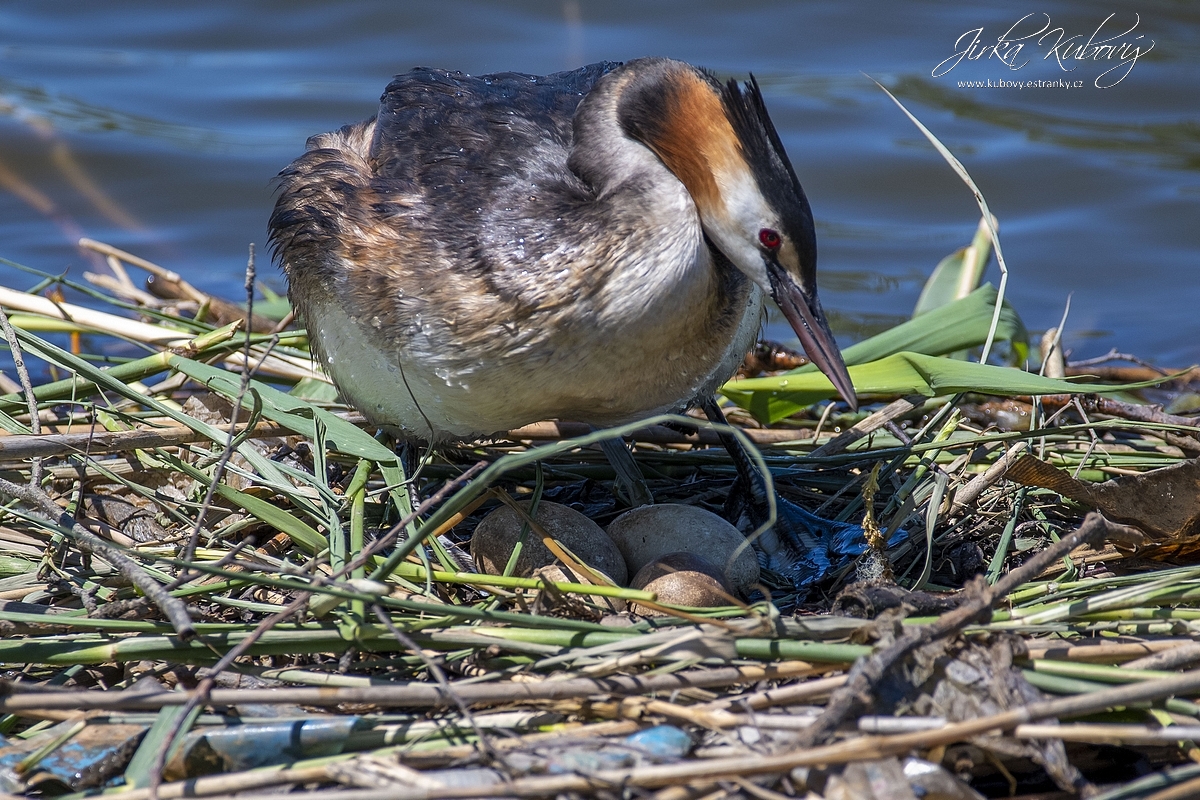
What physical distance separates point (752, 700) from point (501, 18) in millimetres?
8033

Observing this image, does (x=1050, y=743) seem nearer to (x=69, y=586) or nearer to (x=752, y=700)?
(x=752, y=700)

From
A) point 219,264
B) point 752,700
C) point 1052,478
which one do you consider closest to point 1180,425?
point 1052,478

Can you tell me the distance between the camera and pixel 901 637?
268 centimetres

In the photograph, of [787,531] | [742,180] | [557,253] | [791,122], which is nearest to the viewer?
[742,180]

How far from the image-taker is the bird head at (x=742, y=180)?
321 centimetres

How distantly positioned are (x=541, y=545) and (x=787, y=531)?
35.0 inches

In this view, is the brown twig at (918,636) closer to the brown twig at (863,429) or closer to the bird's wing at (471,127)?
the brown twig at (863,429)

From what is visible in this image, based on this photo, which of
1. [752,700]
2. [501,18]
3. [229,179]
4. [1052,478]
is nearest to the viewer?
[752,700]

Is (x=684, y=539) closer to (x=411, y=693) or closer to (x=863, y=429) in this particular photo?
(x=863, y=429)

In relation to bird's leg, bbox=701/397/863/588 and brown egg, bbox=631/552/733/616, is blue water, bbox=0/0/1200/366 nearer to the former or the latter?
bird's leg, bbox=701/397/863/588

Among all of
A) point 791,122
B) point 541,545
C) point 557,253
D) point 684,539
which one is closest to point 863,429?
point 684,539

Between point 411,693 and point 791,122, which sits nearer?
point 411,693

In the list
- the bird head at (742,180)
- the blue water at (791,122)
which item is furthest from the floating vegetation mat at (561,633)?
the blue water at (791,122)

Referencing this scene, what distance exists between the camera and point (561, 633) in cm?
→ 288
